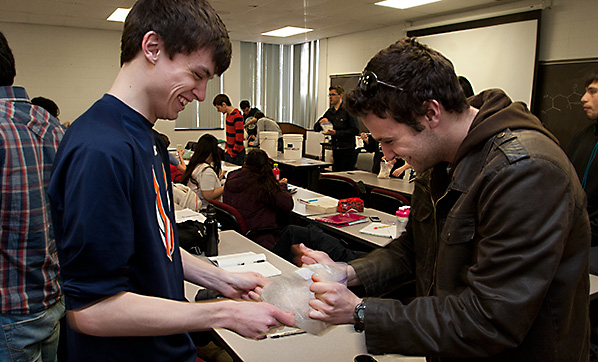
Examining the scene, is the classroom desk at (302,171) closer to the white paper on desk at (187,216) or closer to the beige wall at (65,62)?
the white paper on desk at (187,216)

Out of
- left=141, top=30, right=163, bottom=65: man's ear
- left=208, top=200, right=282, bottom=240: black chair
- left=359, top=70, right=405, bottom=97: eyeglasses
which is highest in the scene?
left=141, top=30, right=163, bottom=65: man's ear

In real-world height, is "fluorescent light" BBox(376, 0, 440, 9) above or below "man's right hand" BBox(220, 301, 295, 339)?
above

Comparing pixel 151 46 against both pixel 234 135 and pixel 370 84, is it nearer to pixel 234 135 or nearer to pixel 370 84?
pixel 370 84

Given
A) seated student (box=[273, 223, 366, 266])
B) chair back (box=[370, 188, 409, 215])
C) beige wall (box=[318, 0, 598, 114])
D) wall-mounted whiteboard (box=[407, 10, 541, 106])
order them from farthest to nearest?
wall-mounted whiteboard (box=[407, 10, 541, 106]) → beige wall (box=[318, 0, 598, 114]) → chair back (box=[370, 188, 409, 215]) → seated student (box=[273, 223, 366, 266])

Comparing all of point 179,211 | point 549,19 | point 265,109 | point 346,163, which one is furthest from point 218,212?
point 265,109

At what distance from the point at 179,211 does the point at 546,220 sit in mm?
2807

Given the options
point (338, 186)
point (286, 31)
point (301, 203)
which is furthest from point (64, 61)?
point (301, 203)

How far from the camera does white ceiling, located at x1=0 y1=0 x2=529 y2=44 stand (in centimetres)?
696

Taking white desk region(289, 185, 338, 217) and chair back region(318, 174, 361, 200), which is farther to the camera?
chair back region(318, 174, 361, 200)

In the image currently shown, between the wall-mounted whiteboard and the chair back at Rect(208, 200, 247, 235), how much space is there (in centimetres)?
484

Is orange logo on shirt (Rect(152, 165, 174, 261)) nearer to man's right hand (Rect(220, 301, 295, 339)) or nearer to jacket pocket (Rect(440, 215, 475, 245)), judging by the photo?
man's right hand (Rect(220, 301, 295, 339))

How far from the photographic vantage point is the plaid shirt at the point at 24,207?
1417mm

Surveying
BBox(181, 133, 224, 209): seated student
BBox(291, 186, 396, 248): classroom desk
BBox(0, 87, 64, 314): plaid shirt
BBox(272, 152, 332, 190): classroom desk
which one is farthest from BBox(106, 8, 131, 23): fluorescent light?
BBox(0, 87, 64, 314): plaid shirt

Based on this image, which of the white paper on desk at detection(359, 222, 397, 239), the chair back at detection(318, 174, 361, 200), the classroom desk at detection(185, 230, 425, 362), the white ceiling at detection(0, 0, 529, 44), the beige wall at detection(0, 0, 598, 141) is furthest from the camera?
the beige wall at detection(0, 0, 598, 141)
